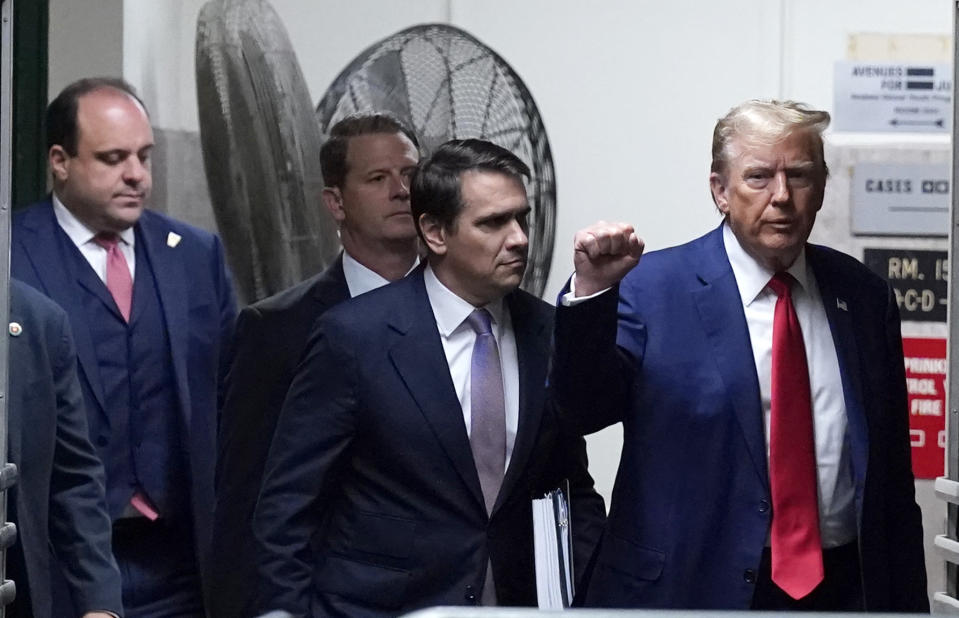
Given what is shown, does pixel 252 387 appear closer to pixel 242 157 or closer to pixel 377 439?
pixel 242 157

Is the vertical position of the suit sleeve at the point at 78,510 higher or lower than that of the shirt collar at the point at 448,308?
lower

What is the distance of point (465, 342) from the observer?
8.93 feet

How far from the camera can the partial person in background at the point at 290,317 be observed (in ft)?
11.2

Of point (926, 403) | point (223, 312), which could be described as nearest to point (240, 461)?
point (223, 312)

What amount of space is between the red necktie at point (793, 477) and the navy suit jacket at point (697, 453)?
2 cm

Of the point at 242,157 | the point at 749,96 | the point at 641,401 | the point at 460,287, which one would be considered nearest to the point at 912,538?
the point at 641,401

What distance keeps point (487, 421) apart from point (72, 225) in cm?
119

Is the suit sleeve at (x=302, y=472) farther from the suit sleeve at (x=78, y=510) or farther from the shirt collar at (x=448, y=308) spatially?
the suit sleeve at (x=78, y=510)

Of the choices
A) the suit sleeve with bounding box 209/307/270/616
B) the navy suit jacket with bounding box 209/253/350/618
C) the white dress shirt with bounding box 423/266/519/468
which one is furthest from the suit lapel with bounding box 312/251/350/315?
the white dress shirt with bounding box 423/266/519/468

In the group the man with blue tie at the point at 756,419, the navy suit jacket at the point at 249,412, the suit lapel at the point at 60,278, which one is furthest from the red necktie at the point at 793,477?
the suit lapel at the point at 60,278

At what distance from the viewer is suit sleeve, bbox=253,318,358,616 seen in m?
2.57

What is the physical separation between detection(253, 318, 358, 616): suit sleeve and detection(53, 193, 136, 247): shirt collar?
965mm

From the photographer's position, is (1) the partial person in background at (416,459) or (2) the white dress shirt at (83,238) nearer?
Answer: (1) the partial person in background at (416,459)

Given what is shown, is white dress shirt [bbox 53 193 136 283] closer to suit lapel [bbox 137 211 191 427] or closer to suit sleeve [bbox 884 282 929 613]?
suit lapel [bbox 137 211 191 427]
